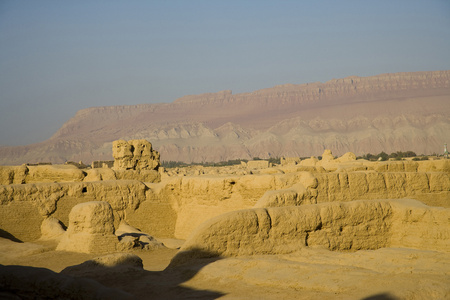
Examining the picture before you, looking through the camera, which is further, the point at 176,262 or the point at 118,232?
the point at 118,232

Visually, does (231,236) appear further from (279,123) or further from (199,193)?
A: (279,123)

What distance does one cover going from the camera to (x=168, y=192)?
55.8ft

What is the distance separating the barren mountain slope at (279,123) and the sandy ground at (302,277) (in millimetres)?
87830

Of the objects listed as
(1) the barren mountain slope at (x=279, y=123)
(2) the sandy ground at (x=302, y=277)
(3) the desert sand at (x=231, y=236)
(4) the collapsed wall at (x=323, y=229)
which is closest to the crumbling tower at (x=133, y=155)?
(3) the desert sand at (x=231, y=236)

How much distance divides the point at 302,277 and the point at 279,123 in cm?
11313

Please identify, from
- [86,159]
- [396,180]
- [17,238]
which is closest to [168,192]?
[17,238]

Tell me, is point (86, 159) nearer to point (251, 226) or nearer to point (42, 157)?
point (42, 157)

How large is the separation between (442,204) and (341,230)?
205 inches

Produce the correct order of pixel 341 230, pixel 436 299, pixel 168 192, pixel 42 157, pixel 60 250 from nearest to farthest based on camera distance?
pixel 436 299
pixel 341 230
pixel 60 250
pixel 168 192
pixel 42 157

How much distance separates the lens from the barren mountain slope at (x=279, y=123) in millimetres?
103250

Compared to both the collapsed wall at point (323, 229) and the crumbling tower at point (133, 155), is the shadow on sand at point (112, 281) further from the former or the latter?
the crumbling tower at point (133, 155)

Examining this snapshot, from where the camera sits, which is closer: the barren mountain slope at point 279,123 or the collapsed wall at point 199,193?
the collapsed wall at point 199,193

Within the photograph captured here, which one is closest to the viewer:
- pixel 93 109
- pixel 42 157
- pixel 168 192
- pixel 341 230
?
pixel 341 230

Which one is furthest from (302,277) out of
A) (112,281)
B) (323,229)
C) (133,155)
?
(133,155)
